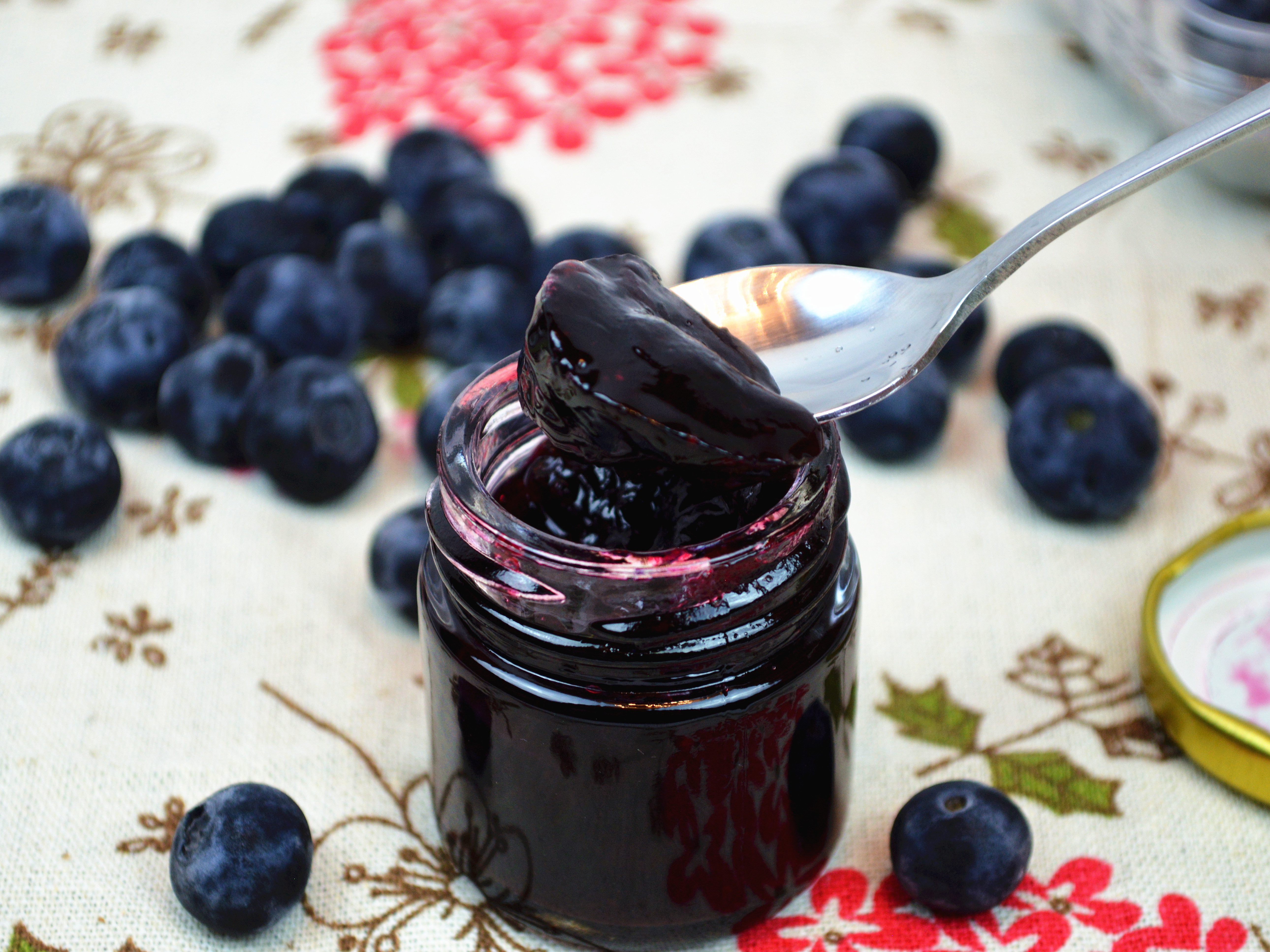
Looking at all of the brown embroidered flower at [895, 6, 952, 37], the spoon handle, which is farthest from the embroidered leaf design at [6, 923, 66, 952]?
the brown embroidered flower at [895, 6, 952, 37]

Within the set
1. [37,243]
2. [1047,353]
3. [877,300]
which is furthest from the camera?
[37,243]

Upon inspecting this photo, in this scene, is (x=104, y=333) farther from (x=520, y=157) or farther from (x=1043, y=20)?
(x=1043, y=20)

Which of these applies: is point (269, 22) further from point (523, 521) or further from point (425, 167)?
point (523, 521)

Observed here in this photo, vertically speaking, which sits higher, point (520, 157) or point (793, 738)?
point (793, 738)

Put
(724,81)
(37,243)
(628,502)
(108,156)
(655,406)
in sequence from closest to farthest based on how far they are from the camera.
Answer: (655,406) < (628,502) < (37,243) < (108,156) < (724,81)

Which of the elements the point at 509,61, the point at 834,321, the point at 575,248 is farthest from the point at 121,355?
the point at 509,61

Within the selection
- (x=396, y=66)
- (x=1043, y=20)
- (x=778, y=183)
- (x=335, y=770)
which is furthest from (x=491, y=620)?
(x=1043, y=20)

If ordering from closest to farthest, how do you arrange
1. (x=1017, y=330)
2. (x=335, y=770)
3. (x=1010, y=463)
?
(x=335, y=770), (x=1010, y=463), (x=1017, y=330)
